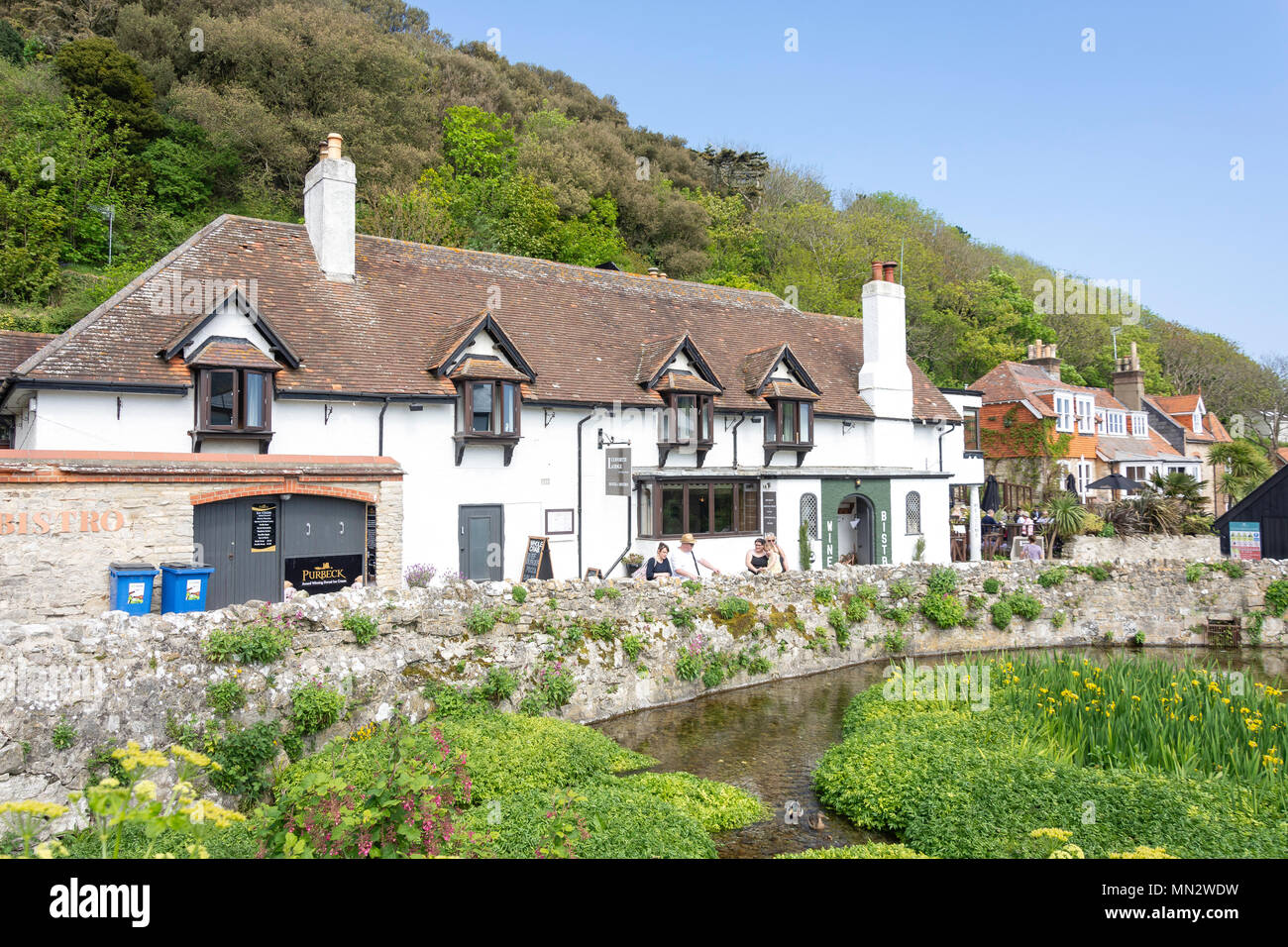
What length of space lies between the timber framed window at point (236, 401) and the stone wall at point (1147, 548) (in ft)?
85.3

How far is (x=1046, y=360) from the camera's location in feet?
147

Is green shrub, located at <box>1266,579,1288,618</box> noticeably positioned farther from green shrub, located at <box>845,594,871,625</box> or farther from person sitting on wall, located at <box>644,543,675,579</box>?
person sitting on wall, located at <box>644,543,675,579</box>

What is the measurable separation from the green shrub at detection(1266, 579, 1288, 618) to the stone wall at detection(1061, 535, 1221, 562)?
7.74 metres

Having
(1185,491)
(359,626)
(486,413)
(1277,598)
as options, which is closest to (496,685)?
(359,626)

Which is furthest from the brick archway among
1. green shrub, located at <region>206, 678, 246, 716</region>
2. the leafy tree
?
the leafy tree

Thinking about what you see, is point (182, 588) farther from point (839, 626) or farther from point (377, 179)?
point (377, 179)

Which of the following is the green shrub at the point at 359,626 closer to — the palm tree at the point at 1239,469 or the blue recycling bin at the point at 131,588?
the blue recycling bin at the point at 131,588

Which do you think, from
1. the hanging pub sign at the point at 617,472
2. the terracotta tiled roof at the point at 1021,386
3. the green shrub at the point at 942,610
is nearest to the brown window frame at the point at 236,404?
the hanging pub sign at the point at 617,472
